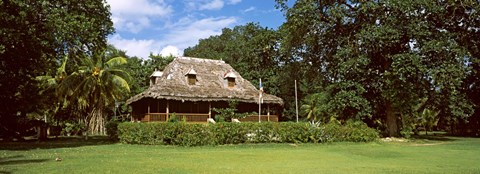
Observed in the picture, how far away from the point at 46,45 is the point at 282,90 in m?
29.4

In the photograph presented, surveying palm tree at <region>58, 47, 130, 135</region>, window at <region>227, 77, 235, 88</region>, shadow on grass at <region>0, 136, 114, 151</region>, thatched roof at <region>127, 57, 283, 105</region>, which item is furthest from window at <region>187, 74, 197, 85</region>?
shadow on grass at <region>0, 136, 114, 151</region>

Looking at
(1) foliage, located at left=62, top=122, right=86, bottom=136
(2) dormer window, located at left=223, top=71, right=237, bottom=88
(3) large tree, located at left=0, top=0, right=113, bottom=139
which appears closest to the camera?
(3) large tree, located at left=0, top=0, right=113, bottom=139

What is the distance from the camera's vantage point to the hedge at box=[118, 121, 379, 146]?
20.9 meters

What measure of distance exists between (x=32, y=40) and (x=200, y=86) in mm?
16501

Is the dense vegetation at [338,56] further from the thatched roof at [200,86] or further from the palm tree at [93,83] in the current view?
the thatched roof at [200,86]

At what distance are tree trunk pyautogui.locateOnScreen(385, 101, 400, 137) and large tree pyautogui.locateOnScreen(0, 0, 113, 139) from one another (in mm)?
18961

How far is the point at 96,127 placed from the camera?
122ft

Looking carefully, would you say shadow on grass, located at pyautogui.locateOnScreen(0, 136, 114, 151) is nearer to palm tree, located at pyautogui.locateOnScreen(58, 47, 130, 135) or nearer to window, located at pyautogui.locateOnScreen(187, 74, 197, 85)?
palm tree, located at pyautogui.locateOnScreen(58, 47, 130, 135)

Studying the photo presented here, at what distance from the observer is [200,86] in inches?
1332

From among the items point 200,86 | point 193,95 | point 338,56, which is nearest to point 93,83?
point 193,95

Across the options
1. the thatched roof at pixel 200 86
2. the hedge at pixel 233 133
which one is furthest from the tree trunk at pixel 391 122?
the thatched roof at pixel 200 86

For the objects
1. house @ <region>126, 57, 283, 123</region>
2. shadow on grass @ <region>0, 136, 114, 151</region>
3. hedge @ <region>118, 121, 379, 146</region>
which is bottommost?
shadow on grass @ <region>0, 136, 114, 151</region>

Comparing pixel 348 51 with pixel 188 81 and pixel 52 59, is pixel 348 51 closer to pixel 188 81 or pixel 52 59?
pixel 188 81

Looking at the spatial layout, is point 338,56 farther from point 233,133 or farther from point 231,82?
point 231,82
